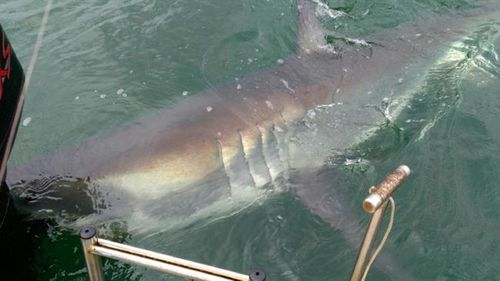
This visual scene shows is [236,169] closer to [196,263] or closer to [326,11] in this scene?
[196,263]

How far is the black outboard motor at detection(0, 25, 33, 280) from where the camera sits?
1.92 m

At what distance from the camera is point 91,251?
57.4 inches

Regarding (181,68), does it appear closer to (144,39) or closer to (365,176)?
(144,39)

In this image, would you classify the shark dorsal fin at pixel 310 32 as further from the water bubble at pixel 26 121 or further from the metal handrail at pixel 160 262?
the metal handrail at pixel 160 262

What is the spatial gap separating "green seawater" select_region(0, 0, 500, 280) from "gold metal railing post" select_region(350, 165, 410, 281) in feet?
2.81

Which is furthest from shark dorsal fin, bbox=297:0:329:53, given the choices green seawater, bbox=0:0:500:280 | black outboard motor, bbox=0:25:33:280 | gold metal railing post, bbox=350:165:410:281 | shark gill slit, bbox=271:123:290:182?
gold metal railing post, bbox=350:165:410:281

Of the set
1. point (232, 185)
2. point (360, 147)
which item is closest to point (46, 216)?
point (232, 185)

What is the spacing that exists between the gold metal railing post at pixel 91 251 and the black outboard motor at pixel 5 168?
0.60m

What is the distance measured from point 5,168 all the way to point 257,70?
1.77 metres

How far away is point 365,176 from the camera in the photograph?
9.09ft

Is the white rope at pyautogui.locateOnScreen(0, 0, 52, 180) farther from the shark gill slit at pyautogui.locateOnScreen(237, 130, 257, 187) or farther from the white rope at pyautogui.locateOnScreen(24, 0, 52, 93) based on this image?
the shark gill slit at pyautogui.locateOnScreen(237, 130, 257, 187)

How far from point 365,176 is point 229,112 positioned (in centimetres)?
80

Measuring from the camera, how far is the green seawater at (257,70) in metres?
2.33

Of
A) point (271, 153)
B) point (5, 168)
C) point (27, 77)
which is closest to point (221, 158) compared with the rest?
point (271, 153)
